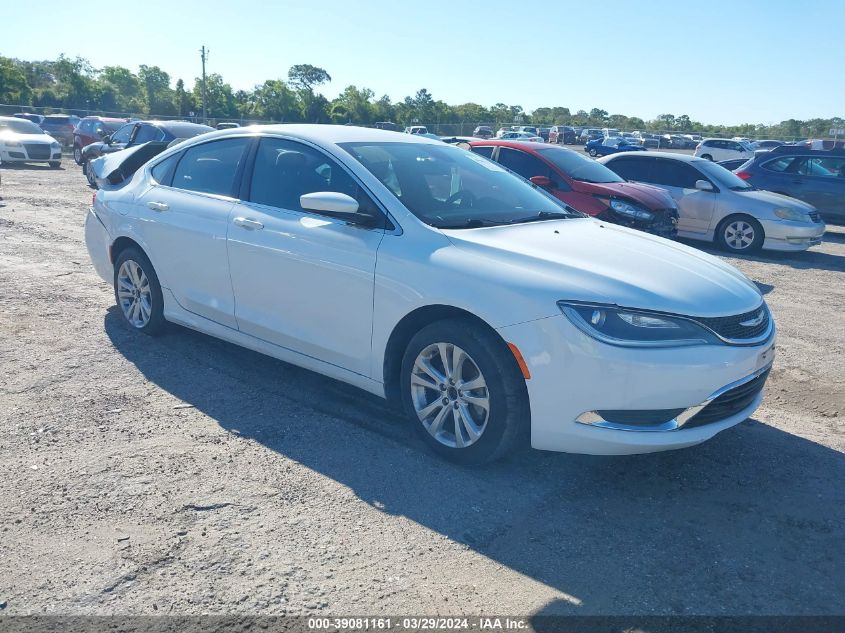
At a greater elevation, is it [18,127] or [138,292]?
[18,127]

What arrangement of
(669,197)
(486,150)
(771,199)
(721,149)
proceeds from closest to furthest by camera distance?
(669,197)
(486,150)
(771,199)
(721,149)

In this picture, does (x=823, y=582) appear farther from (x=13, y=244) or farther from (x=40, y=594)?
(x=13, y=244)

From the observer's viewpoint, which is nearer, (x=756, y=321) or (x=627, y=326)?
(x=627, y=326)

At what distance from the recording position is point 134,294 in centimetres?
589

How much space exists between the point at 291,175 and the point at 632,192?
6.56 meters

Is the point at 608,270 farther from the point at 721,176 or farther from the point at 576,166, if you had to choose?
the point at 721,176

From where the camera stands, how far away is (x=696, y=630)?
2670 millimetres

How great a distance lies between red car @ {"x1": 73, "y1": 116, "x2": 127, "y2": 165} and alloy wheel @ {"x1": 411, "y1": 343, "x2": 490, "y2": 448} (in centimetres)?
2402

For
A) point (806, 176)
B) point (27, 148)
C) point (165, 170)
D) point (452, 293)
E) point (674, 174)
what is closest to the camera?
point (452, 293)

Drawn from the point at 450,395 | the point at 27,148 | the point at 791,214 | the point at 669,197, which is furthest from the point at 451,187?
the point at 27,148

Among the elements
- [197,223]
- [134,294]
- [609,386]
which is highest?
[197,223]

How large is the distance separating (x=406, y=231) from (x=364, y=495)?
56.6 inches

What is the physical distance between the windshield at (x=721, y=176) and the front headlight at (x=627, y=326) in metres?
9.31

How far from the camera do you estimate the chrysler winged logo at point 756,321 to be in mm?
3767
